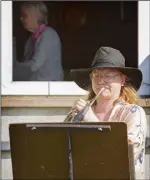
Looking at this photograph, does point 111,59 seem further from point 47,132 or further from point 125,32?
point 125,32

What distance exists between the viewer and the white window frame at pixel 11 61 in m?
5.65

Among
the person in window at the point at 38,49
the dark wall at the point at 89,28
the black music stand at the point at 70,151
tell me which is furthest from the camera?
the dark wall at the point at 89,28

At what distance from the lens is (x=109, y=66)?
13.3 ft

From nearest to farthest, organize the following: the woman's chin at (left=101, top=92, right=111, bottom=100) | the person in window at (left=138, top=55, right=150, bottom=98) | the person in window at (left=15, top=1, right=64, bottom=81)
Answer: the woman's chin at (left=101, top=92, right=111, bottom=100)
the person in window at (left=138, top=55, right=150, bottom=98)
the person in window at (left=15, top=1, right=64, bottom=81)

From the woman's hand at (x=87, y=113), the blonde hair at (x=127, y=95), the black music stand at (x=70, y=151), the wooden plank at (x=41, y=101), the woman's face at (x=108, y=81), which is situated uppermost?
the woman's face at (x=108, y=81)

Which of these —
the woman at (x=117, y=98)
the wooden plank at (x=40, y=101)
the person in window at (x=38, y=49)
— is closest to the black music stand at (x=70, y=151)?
the woman at (x=117, y=98)

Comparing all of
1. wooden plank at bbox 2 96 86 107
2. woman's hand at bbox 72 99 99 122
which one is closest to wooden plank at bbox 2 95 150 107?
wooden plank at bbox 2 96 86 107

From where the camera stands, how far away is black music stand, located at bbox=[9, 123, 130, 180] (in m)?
3.40

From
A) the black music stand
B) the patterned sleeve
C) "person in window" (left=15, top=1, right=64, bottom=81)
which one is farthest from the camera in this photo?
"person in window" (left=15, top=1, right=64, bottom=81)

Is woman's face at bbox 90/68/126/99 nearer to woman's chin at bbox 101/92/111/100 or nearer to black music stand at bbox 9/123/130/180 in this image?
woman's chin at bbox 101/92/111/100

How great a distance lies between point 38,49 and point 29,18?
0.27 m

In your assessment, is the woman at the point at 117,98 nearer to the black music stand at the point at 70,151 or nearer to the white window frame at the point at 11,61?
the black music stand at the point at 70,151

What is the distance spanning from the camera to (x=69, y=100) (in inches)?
219

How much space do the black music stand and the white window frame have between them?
2.06m
